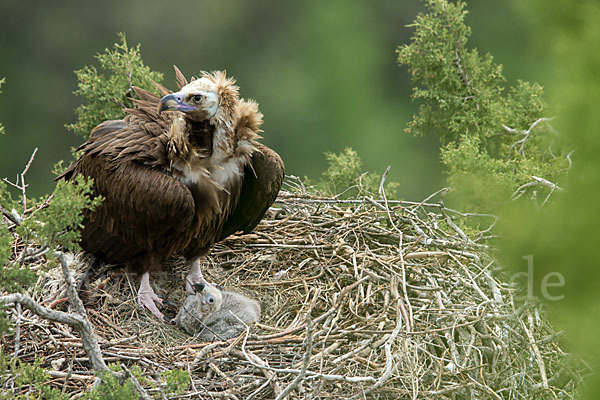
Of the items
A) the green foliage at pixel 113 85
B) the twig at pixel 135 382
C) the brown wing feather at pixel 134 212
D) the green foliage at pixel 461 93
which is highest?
the green foliage at pixel 461 93

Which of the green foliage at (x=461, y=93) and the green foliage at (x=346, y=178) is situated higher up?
the green foliage at (x=461, y=93)

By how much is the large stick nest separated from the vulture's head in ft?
3.07

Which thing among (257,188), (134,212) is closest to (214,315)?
(134,212)

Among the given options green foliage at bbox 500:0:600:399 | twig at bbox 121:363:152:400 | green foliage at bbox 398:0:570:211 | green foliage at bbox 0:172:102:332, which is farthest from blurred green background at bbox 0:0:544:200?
green foliage at bbox 500:0:600:399

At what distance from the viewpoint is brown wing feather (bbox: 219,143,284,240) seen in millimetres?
4133

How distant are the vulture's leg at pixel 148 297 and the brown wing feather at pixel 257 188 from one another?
0.50 meters

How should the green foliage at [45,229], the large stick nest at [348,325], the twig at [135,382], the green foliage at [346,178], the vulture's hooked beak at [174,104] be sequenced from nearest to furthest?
1. the green foliage at [45,229]
2. the twig at [135,382]
3. the large stick nest at [348,325]
4. the vulture's hooked beak at [174,104]
5. the green foliage at [346,178]

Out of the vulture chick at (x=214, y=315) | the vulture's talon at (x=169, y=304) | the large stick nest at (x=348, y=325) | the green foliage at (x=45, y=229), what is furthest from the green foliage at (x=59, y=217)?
the vulture's talon at (x=169, y=304)

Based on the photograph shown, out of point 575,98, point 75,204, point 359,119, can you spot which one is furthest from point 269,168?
point 359,119

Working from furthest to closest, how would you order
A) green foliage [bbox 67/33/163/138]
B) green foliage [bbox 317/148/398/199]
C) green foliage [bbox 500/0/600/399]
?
green foliage [bbox 317/148/398/199] < green foliage [bbox 67/33/163/138] < green foliage [bbox 500/0/600/399]

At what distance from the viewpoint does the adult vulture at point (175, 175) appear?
3766 mm

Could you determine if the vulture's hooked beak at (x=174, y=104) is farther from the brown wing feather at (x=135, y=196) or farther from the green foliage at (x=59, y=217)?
the green foliage at (x=59, y=217)

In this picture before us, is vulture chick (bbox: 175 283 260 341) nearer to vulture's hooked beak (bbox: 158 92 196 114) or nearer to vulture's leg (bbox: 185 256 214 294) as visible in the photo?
vulture's leg (bbox: 185 256 214 294)

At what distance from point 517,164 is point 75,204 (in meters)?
2.61
